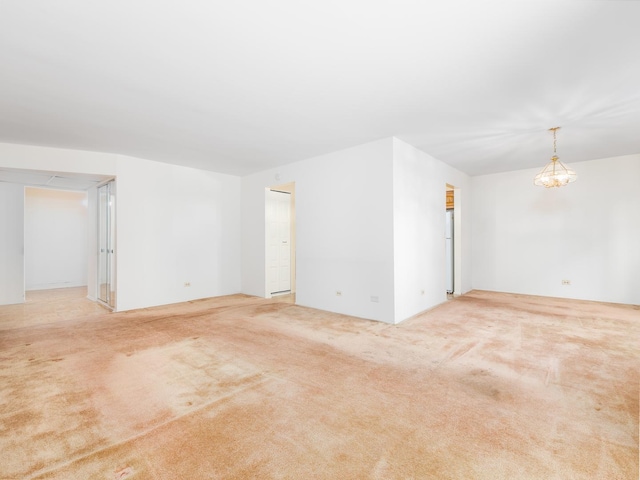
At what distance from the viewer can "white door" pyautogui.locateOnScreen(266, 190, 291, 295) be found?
22.0ft

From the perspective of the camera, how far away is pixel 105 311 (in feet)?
17.5

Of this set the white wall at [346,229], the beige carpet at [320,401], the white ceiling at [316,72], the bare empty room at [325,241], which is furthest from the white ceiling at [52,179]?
the white wall at [346,229]

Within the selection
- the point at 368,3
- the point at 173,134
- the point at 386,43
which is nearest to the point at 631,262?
the point at 386,43

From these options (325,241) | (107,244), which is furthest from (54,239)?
(325,241)

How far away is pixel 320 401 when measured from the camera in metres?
2.29

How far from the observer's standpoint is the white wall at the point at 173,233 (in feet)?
18.1

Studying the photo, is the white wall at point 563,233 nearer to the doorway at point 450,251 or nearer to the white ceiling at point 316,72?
the doorway at point 450,251

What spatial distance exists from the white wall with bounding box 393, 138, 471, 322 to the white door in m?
3.22

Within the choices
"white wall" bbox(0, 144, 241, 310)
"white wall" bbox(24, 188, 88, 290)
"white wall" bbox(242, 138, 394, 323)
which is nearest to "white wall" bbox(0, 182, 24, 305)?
"white wall" bbox(0, 144, 241, 310)

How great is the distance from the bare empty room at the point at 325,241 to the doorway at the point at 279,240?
0.24ft

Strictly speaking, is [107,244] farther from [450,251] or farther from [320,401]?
[450,251]

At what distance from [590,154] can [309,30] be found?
20.9ft

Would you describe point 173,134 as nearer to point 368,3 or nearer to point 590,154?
point 368,3

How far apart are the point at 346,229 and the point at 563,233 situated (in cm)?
506
